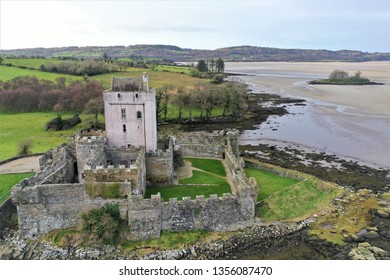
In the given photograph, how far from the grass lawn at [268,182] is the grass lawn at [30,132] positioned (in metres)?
24.4

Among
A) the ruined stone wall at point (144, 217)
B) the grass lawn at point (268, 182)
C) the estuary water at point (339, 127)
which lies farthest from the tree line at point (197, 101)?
the ruined stone wall at point (144, 217)

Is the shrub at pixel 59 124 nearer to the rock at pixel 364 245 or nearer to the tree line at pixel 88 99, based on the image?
the tree line at pixel 88 99

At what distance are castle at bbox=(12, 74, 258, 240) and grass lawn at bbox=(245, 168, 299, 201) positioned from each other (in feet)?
8.15

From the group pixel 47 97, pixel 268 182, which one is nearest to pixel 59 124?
pixel 47 97

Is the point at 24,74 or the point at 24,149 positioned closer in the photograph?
the point at 24,149

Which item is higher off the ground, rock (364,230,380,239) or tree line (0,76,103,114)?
tree line (0,76,103,114)

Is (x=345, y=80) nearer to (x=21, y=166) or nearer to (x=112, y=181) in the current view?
(x=21, y=166)

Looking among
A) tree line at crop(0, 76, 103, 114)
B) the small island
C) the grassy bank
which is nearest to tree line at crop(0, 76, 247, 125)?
tree line at crop(0, 76, 103, 114)

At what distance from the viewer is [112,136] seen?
2722 centimetres

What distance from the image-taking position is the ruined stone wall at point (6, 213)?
73.7 ft

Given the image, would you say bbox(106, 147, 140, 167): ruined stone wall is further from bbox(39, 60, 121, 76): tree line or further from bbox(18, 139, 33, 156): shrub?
bbox(39, 60, 121, 76): tree line

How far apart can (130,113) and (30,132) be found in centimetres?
3178

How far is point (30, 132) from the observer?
170 ft

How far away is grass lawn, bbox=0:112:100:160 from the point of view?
139ft
